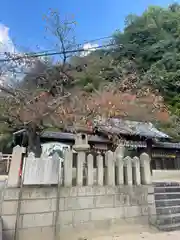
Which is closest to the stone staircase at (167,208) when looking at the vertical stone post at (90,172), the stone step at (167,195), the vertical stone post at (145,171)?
the stone step at (167,195)

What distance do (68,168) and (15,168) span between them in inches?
39.9

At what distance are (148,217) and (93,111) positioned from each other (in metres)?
3.59

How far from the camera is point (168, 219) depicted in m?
4.86

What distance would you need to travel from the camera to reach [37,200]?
12.2 feet

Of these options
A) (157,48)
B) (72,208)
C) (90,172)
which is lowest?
(72,208)

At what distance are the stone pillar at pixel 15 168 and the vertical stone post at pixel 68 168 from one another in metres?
0.87

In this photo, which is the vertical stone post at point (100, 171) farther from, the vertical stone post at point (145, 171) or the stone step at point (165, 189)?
the stone step at point (165, 189)

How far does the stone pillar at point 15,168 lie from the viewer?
363 centimetres

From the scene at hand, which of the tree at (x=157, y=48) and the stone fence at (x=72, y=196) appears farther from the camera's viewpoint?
the tree at (x=157, y=48)

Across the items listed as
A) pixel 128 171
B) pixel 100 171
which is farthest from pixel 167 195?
pixel 100 171

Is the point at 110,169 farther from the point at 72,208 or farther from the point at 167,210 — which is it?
the point at 167,210

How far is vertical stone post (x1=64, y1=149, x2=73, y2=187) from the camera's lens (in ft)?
13.2

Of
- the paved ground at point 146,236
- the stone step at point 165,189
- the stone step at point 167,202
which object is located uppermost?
the stone step at point 165,189

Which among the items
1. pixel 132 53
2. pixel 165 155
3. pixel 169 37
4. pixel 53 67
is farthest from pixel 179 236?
pixel 169 37
